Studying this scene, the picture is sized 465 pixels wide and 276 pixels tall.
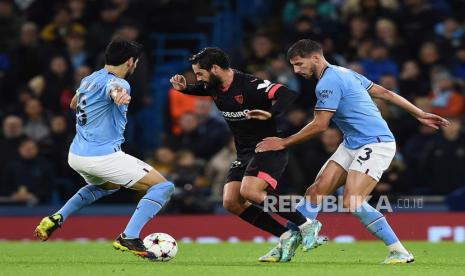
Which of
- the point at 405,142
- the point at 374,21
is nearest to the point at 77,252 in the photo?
the point at 405,142

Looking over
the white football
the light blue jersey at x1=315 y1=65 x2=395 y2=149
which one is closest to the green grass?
the white football

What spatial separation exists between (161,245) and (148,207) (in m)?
0.39

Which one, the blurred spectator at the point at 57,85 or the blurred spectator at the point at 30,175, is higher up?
the blurred spectator at the point at 57,85

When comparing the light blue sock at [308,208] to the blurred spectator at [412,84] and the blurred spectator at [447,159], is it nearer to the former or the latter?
the blurred spectator at [447,159]

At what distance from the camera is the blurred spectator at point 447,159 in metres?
17.1

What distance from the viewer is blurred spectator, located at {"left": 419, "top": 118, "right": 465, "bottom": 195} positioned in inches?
673

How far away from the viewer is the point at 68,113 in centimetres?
1875

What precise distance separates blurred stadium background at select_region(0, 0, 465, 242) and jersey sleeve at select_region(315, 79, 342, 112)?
5796mm

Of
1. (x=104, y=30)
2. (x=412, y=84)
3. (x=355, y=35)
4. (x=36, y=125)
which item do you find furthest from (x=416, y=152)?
(x=36, y=125)

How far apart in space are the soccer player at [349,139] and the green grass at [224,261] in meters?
0.43

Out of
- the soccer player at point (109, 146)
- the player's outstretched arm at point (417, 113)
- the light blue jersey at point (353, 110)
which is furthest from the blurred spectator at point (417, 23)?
the soccer player at point (109, 146)

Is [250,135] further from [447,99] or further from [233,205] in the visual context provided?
[447,99]

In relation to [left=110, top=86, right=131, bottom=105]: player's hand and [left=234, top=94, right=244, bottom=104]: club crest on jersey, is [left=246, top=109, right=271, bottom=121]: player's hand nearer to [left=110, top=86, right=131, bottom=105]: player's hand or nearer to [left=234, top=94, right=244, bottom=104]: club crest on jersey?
[left=234, top=94, right=244, bottom=104]: club crest on jersey

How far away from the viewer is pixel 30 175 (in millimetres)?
17562
